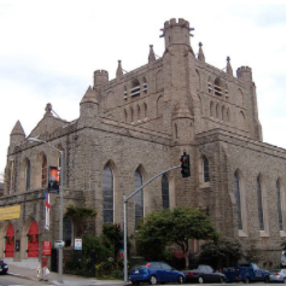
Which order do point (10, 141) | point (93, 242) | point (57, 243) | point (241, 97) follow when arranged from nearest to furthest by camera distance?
point (57, 243)
point (93, 242)
point (10, 141)
point (241, 97)

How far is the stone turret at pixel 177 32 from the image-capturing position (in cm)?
4472

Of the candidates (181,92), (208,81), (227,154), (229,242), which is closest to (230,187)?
(227,154)

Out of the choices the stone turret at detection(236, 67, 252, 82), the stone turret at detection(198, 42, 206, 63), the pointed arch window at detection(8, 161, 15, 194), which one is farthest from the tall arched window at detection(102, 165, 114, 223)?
the stone turret at detection(236, 67, 252, 82)

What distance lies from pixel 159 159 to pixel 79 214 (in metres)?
11.0

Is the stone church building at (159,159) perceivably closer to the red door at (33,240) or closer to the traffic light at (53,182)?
the red door at (33,240)

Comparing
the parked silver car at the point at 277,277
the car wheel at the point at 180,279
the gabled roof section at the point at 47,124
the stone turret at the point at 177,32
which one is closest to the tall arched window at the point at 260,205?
the parked silver car at the point at 277,277

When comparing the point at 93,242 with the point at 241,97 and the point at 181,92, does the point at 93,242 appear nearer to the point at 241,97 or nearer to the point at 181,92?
the point at 181,92

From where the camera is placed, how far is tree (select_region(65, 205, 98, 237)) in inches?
1177

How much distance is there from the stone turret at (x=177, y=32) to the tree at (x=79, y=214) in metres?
22.1

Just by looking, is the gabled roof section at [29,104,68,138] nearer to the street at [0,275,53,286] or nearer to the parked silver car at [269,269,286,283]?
the street at [0,275,53,286]

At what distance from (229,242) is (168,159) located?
10039 mm

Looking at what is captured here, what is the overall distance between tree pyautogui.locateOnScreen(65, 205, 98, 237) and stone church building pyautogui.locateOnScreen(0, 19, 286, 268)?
835 millimetres

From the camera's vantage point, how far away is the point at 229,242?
108 ft

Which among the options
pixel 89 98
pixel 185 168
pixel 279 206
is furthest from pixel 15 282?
pixel 279 206
